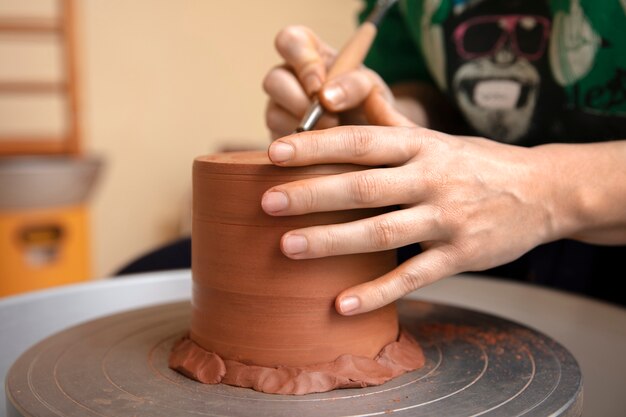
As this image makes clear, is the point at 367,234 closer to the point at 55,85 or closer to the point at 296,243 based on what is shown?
the point at 296,243

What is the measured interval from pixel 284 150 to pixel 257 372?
0.20 metres

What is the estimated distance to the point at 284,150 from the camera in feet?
1.84

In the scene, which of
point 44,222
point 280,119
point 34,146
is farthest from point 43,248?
point 280,119

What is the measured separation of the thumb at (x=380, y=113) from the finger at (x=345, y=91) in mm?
10

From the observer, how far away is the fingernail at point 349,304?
1.92ft

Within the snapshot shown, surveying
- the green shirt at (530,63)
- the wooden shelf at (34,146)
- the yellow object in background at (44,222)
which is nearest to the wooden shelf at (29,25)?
the wooden shelf at (34,146)

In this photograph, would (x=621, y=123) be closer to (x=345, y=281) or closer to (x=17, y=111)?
(x=345, y=281)

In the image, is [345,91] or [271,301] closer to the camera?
[271,301]

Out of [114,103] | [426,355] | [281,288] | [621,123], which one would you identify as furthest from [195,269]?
[114,103]

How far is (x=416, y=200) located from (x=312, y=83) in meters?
0.28

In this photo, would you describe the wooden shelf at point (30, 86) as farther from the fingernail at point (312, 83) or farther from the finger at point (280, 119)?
the fingernail at point (312, 83)

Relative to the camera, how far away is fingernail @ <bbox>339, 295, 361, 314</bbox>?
23.0 inches

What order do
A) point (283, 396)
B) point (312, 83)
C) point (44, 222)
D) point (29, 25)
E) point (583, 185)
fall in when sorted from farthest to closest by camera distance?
1. point (29, 25)
2. point (44, 222)
3. point (312, 83)
4. point (583, 185)
5. point (283, 396)

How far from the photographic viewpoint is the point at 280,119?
93 cm
